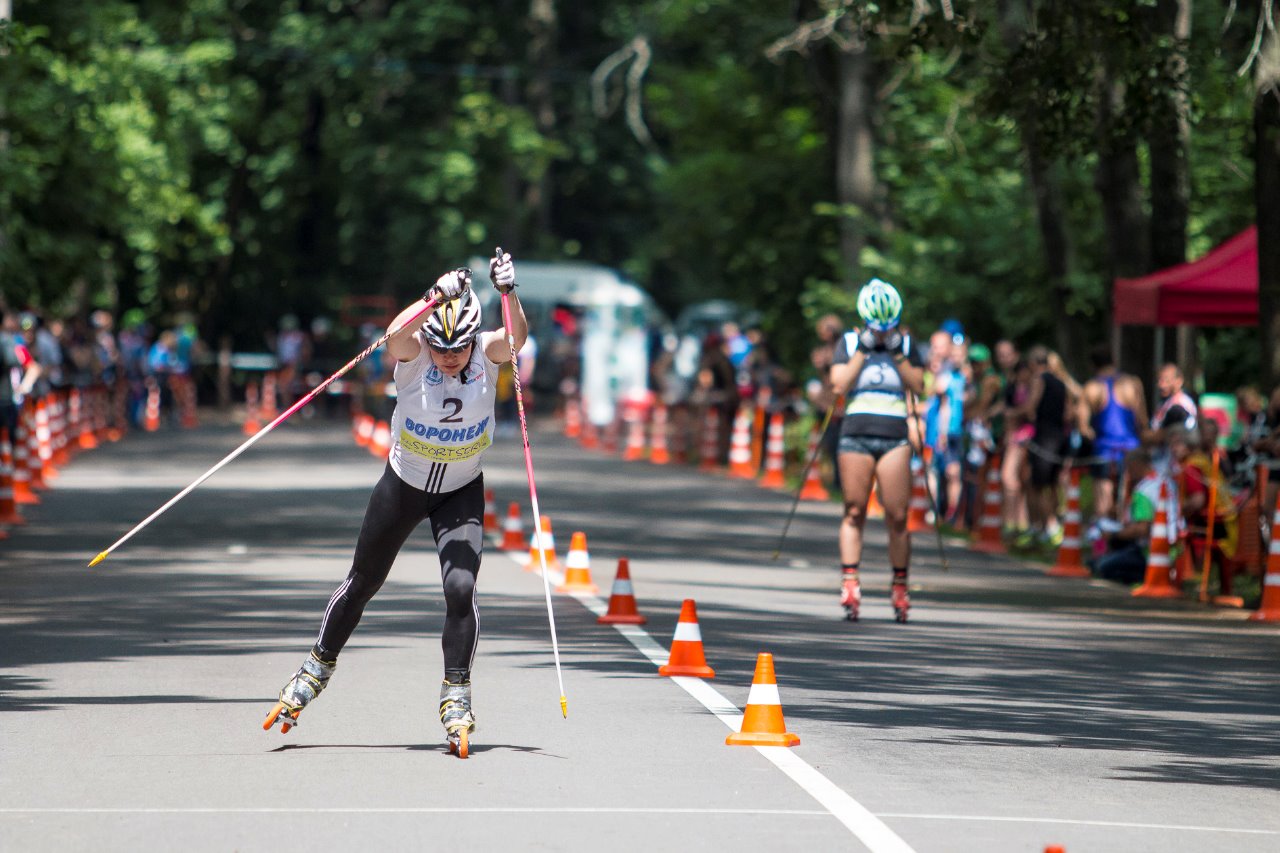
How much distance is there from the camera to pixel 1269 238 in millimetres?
18828

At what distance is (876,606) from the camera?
16156 millimetres

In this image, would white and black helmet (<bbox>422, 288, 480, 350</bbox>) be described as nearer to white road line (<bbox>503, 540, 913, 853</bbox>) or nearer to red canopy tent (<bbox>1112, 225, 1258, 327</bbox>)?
white road line (<bbox>503, 540, 913, 853</bbox>)

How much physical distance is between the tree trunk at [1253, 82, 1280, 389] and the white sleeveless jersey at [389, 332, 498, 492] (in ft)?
35.2

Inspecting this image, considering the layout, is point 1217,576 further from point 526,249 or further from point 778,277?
point 526,249

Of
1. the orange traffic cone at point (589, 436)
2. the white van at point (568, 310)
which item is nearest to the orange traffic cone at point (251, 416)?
the white van at point (568, 310)

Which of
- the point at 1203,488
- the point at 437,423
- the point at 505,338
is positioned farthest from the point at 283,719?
the point at 1203,488

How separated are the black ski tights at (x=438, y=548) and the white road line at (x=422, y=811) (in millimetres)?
1366

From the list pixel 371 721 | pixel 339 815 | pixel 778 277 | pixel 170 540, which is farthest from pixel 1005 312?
pixel 339 815

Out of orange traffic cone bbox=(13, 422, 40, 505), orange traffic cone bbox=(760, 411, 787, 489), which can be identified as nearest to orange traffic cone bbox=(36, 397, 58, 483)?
orange traffic cone bbox=(13, 422, 40, 505)

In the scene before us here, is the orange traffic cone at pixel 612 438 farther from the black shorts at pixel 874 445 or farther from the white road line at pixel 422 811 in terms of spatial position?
the white road line at pixel 422 811

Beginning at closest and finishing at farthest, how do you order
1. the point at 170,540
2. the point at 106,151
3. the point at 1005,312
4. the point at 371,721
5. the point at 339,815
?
the point at 339,815
the point at 371,721
the point at 170,540
the point at 1005,312
the point at 106,151

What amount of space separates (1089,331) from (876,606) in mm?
13633

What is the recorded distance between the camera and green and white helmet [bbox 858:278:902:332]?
1452 cm

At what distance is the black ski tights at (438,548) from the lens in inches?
367
